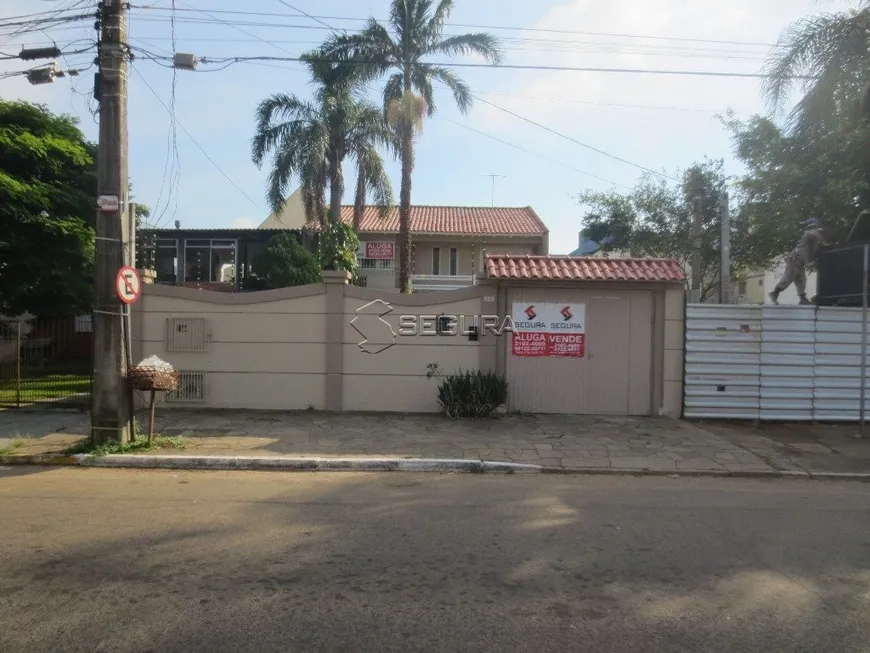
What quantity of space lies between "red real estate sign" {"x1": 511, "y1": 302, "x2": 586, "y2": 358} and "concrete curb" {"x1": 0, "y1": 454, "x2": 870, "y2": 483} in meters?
3.88

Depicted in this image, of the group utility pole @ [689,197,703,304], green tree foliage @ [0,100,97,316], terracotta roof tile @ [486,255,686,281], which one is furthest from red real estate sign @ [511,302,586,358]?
green tree foliage @ [0,100,97,316]

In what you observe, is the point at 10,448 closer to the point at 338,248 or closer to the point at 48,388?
the point at 48,388

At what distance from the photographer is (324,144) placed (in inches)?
880

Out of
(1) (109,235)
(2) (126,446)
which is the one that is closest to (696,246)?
(1) (109,235)

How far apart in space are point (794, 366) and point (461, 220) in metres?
19.3

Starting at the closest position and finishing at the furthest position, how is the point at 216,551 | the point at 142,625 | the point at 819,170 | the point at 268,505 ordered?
1. the point at 142,625
2. the point at 216,551
3. the point at 268,505
4. the point at 819,170

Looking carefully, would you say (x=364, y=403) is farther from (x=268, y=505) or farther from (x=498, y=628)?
(x=498, y=628)

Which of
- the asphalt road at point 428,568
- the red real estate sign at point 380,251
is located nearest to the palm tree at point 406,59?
the red real estate sign at point 380,251

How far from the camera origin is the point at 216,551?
527 cm

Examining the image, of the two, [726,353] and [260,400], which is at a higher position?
[726,353]

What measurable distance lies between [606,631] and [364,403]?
877 cm

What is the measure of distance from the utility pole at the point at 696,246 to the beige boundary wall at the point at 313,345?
953cm

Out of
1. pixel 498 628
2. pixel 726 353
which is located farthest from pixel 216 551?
pixel 726 353

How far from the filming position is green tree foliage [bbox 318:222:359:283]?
18500 millimetres
